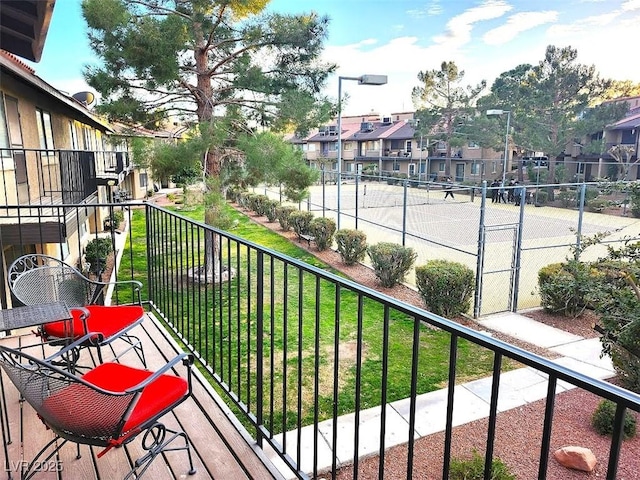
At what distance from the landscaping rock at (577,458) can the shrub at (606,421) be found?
55 centimetres

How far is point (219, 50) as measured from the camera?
9.90 m

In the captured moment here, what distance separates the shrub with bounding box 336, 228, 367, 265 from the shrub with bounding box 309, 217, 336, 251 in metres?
1.24

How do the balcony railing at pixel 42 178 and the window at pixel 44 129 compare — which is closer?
the balcony railing at pixel 42 178

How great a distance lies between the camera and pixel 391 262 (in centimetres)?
916

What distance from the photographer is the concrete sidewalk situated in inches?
144

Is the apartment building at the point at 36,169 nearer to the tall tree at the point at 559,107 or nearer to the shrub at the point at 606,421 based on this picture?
the shrub at the point at 606,421

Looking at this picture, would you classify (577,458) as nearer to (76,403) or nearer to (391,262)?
(76,403)

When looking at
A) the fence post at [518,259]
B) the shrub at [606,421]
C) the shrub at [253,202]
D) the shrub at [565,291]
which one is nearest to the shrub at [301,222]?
the shrub at [253,202]

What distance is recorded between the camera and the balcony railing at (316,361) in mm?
1080

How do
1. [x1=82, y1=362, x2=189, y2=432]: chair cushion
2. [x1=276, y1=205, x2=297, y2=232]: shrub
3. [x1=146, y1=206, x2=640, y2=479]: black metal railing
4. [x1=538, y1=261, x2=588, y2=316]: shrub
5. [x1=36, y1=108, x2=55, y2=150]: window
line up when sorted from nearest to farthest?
[x1=146, y1=206, x2=640, y2=479]: black metal railing → [x1=82, y1=362, x2=189, y2=432]: chair cushion → [x1=538, y1=261, x2=588, y2=316]: shrub → [x1=36, y1=108, x2=55, y2=150]: window → [x1=276, y1=205, x2=297, y2=232]: shrub

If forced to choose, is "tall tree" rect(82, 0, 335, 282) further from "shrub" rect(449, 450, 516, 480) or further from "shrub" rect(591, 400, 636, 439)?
"shrub" rect(449, 450, 516, 480)

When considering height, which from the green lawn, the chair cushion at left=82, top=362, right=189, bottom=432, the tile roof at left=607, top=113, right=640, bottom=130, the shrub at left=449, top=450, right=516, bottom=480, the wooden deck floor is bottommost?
the green lawn

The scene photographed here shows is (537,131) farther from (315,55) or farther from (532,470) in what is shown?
(532,470)

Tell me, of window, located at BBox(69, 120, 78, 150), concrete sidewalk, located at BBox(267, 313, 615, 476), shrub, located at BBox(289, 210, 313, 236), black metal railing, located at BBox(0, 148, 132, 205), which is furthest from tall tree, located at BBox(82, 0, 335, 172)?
concrete sidewalk, located at BBox(267, 313, 615, 476)
